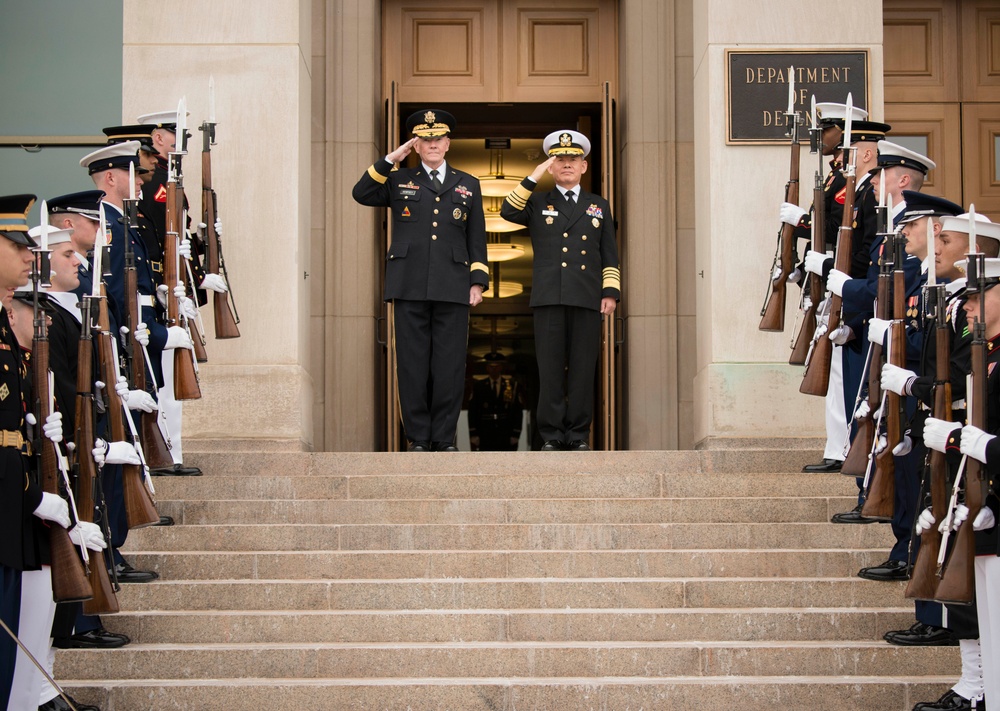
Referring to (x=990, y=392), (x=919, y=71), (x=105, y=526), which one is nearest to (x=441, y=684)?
(x=105, y=526)

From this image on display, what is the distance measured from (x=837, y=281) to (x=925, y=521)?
2.46 meters

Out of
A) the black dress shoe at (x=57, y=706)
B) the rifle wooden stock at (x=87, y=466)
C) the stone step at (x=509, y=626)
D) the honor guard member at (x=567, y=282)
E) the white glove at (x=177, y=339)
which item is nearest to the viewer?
the rifle wooden stock at (x=87, y=466)

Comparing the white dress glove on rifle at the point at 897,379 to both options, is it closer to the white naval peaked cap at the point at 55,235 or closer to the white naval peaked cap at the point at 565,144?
the white naval peaked cap at the point at 55,235

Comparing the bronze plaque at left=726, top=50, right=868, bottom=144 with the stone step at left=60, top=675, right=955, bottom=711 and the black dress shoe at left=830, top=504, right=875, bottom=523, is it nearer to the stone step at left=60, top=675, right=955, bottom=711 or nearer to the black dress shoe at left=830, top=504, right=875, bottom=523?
the black dress shoe at left=830, top=504, right=875, bottom=523

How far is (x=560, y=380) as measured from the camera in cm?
1066

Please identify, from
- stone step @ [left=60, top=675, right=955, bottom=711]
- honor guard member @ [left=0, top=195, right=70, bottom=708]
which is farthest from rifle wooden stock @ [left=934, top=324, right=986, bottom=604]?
honor guard member @ [left=0, top=195, right=70, bottom=708]

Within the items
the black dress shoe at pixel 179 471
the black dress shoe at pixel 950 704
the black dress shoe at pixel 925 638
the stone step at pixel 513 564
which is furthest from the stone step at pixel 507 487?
the black dress shoe at pixel 950 704

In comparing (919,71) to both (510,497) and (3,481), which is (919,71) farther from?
(3,481)

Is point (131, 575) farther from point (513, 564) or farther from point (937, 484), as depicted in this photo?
point (937, 484)

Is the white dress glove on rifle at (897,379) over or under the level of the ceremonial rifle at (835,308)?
under

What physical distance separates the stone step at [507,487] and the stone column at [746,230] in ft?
6.50

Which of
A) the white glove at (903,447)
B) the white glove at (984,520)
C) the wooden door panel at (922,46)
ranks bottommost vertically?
the white glove at (984,520)

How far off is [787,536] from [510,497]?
5.60 feet

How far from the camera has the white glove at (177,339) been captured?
28.1 feet
